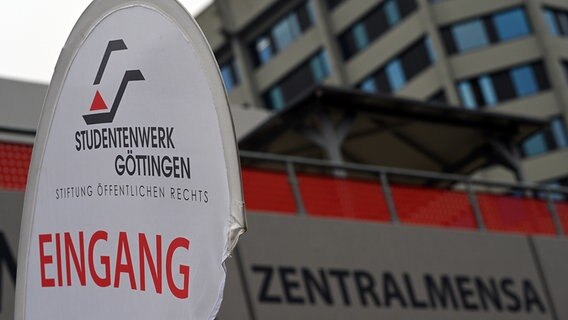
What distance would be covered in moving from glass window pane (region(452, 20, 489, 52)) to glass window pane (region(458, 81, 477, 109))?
1.47 meters

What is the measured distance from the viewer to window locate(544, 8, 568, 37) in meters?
47.0

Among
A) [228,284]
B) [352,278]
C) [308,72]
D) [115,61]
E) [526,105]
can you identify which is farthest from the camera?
[308,72]

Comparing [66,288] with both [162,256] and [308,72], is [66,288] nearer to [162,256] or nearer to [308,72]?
[162,256]

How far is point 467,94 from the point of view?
46.7 metres

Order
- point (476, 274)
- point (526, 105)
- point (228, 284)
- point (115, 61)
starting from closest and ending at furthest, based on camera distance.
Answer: point (115, 61)
point (228, 284)
point (476, 274)
point (526, 105)

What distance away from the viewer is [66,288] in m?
5.51

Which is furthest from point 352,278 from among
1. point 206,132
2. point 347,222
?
point 206,132

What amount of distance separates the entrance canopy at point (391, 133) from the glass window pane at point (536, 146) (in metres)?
24.2

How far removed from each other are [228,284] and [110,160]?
6744 millimetres

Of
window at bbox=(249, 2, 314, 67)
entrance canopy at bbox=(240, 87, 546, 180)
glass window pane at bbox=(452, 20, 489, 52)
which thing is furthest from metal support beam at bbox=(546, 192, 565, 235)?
window at bbox=(249, 2, 314, 67)

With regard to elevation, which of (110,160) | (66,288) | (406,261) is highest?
(406,261)

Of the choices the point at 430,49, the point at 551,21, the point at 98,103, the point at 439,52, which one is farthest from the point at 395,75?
the point at 98,103

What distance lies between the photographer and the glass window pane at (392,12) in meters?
48.8

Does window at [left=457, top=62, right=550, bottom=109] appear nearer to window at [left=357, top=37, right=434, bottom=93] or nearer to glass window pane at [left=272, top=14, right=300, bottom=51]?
window at [left=357, top=37, right=434, bottom=93]
